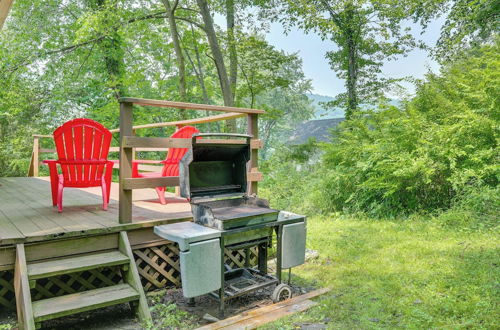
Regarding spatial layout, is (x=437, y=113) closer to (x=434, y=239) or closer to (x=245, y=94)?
(x=434, y=239)

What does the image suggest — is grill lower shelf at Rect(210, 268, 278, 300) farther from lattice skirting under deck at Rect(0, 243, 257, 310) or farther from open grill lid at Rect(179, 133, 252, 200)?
open grill lid at Rect(179, 133, 252, 200)

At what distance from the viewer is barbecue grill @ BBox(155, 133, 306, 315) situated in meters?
2.60

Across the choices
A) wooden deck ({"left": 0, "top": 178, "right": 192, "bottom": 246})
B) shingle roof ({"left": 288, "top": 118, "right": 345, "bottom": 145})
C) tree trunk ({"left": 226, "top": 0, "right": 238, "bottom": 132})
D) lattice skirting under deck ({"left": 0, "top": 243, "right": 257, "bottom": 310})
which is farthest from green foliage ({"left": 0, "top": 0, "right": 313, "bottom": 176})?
shingle roof ({"left": 288, "top": 118, "right": 345, "bottom": 145})

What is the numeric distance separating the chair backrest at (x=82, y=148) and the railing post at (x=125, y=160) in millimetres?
872

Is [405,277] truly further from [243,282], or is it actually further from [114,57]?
[114,57]

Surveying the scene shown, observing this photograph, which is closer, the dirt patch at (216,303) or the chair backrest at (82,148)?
the dirt patch at (216,303)

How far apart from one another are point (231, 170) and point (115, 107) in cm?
898

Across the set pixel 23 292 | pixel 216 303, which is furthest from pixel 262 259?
pixel 23 292

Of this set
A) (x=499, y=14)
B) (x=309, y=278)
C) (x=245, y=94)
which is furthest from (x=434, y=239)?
(x=245, y=94)

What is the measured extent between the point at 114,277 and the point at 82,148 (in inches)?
55.5

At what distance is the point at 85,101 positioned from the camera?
1428 cm

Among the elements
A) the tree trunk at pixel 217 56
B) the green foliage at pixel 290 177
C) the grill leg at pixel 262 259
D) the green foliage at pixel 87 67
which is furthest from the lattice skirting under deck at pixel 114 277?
the green foliage at pixel 87 67

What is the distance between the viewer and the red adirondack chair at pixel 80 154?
3.68 m

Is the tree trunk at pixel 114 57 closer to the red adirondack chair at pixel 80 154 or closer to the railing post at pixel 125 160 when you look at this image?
the red adirondack chair at pixel 80 154
